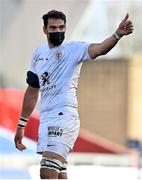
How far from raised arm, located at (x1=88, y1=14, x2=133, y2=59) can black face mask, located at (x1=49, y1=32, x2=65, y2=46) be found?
8.4 inches

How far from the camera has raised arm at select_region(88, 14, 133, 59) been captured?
135 inches

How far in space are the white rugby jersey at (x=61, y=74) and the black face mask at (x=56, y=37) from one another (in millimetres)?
38

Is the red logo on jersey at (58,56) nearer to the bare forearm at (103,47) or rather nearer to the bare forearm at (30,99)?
the bare forearm at (103,47)

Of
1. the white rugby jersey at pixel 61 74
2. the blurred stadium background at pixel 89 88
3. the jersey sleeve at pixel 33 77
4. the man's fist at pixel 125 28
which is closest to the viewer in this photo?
the man's fist at pixel 125 28

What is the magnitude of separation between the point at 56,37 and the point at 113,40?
386mm

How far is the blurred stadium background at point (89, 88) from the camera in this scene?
22.8ft

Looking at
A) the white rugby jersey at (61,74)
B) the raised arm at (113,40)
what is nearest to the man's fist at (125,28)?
the raised arm at (113,40)

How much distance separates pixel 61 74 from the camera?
3.67 metres

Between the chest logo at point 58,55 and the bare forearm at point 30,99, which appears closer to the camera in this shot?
the chest logo at point 58,55

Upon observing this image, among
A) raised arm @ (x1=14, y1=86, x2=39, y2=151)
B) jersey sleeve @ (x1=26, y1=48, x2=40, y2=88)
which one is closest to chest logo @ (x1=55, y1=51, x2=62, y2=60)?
jersey sleeve @ (x1=26, y1=48, x2=40, y2=88)

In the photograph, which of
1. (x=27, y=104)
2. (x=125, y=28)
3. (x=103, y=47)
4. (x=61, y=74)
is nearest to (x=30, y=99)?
(x=27, y=104)

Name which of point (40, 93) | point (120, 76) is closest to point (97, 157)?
point (40, 93)

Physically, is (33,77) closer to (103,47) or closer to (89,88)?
(103,47)

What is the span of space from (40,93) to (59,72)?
0.27 m
